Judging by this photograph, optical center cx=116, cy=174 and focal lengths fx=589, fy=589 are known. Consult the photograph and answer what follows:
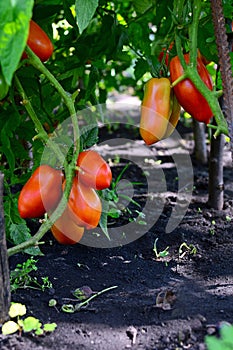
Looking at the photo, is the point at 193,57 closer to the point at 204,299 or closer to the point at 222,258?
the point at 204,299

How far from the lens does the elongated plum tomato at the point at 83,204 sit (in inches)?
50.0

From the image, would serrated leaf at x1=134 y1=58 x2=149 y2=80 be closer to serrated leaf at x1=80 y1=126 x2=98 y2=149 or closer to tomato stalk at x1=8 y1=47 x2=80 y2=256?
serrated leaf at x1=80 y1=126 x2=98 y2=149

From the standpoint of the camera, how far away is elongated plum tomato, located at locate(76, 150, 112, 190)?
4.17 ft

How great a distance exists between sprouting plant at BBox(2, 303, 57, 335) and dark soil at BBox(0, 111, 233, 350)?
0.02 meters

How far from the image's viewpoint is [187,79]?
130cm

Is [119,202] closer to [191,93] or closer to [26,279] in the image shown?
[26,279]

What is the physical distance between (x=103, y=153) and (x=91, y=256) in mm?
1394

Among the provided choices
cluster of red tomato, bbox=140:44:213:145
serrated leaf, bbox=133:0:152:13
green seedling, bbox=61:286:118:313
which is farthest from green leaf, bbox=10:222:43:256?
serrated leaf, bbox=133:0:152:13

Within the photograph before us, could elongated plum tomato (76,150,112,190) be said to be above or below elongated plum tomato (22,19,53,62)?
below

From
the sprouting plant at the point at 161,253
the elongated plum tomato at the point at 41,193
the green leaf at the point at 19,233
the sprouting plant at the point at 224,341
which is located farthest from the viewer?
the sprouting plant at the point at 161,253

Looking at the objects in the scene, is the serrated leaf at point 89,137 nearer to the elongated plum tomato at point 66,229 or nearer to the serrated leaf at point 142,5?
the elongated plum tomato at point 66,229

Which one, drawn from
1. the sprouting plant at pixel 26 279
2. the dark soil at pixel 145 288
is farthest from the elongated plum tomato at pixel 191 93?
the sprouting plant at pixel 26 279

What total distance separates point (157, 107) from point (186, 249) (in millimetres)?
668

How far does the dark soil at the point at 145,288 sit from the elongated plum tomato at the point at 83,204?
23cm
